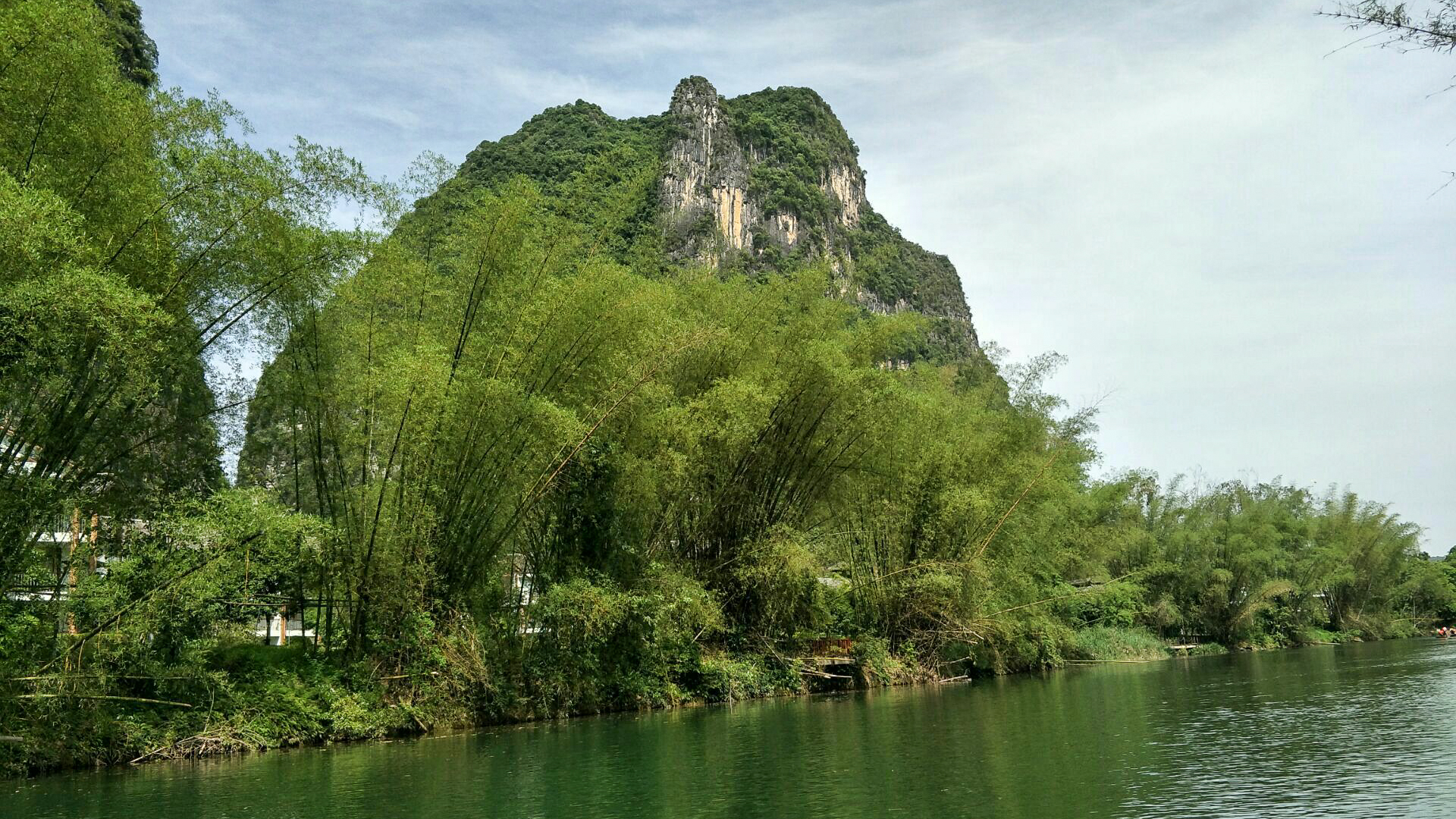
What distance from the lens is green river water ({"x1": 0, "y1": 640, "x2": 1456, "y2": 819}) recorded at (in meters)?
7.84

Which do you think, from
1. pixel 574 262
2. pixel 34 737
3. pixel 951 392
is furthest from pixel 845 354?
pixel 34 737

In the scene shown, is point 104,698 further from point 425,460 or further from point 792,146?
point 792,146

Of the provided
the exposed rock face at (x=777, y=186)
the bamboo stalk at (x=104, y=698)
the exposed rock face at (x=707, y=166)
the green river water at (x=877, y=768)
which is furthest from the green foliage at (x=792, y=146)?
the bamboo stalk at (x=104, y=698)

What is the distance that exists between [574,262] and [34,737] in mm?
8844

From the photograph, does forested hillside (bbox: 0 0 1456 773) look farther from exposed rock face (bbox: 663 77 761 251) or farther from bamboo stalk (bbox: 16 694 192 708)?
exposed rock face (bbox: 663 77 761 251)

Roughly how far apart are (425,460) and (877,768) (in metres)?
7.54

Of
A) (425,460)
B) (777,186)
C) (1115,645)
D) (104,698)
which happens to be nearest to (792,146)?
(777,186)

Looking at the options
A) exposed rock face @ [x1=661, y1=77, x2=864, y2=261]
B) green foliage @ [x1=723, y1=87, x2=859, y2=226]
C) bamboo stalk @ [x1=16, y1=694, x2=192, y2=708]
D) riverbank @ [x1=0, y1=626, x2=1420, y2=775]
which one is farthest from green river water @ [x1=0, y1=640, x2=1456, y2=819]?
green foliage @ [x1=723, y1=87, x2=859, y2=226]

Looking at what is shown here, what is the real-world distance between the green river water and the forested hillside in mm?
1109

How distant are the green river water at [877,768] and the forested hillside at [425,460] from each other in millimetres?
1109

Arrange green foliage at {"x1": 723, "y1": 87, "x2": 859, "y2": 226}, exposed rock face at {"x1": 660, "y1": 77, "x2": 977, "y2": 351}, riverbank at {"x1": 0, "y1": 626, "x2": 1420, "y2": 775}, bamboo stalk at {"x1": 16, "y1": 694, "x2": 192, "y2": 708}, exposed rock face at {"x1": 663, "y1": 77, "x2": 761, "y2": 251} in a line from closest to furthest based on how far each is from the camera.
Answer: bamboo stalk at {"x1": 16, "y1": 694, "x2": 192, "y2": 708} → riverbank at {"x1": 0, "y1": 626, "x2": 1420, "y2": 775} → exposed rock face at {"x1": 663, "y1": 77, "x2": 761, "y2": 251} → exposed rock face at {"x1": 660, "y1": 77, "x2": 977, "y2": 351} → green foliage at {"x1": 723, "y1": 87, "x2": 859, "y2": 226}

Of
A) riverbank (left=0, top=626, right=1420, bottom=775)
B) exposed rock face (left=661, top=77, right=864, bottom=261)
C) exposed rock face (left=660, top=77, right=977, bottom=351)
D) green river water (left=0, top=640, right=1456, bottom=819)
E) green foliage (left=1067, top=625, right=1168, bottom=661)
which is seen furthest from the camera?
exposed rock face (left=660, top=77, right=977, bottom=351)

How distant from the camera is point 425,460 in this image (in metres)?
14.2

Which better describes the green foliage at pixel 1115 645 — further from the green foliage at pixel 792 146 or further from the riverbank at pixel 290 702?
the green foliage at pixel 792 146
